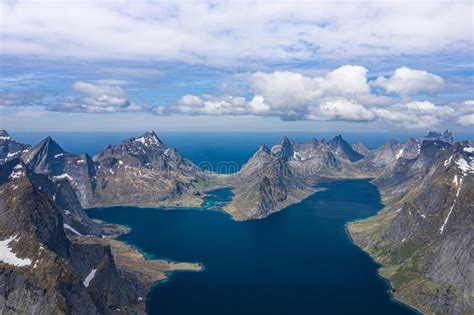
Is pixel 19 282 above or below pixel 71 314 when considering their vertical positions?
above

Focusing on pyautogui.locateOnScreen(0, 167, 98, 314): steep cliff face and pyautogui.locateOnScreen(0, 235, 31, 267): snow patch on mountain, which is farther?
pyautogui.locateOnScreen(0, 235, 31, 267): snow patch on mountain

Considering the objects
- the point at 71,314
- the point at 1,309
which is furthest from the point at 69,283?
the point at 1,309

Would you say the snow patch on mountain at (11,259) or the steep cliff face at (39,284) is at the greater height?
the snow patch on mountain at (11,259)

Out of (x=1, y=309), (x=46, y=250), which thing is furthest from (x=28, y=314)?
(x=46, y=250)

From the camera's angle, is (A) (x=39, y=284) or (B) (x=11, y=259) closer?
(A) (x=39, y=284)

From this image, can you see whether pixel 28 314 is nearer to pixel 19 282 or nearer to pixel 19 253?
pixel 19 282

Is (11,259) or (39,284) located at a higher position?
(11,259)

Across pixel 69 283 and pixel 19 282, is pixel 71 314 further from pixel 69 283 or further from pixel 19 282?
pixel 19 282

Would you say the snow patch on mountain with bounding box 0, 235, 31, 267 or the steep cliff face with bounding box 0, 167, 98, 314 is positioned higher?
the snow patch on mountain with bounding box 0, 235, 31, 267

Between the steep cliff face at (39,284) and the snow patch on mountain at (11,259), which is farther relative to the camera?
the snow patch on mountain at (11,259)

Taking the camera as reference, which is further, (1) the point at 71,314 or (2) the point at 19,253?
(2) the point at 19,253
